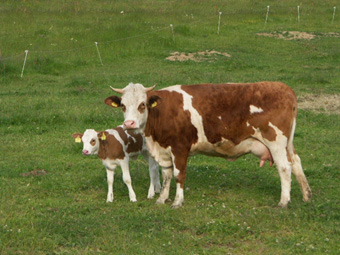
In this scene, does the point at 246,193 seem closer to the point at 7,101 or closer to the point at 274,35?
the point at 7,101

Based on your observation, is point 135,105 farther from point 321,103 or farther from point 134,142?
point 321,103

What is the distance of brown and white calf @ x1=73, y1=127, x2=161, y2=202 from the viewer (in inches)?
474

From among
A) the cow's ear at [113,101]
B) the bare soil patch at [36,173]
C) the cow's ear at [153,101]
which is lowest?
the bare soil patch at [36,173]

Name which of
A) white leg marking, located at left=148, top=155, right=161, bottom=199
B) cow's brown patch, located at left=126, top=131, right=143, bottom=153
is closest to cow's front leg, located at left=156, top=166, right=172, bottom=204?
white leg marking, located at left=148, top=155, right=161, bottom=199

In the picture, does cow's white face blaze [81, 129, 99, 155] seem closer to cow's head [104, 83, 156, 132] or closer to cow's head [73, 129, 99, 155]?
cow's head [73, 129, 99, 155]

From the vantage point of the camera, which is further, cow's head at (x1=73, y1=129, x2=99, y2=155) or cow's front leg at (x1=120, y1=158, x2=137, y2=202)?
cow's head at (x1=73, y1=129, x2=99, y2=155)

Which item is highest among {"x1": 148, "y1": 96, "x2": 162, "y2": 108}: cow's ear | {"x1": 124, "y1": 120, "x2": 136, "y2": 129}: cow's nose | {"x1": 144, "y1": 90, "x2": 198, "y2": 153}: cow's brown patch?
{"x1": 148, "y1": 96, "x2": 162, "y2": 108}: cow's ear

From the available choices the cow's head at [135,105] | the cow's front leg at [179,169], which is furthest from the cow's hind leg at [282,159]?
the cow's head at [135,105]

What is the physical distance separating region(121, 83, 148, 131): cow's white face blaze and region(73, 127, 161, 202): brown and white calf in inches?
38.5

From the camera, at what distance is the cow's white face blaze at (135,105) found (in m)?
11.0

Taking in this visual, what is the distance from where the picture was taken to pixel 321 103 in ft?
63.3

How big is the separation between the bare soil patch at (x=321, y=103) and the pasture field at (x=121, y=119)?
7.6 inches

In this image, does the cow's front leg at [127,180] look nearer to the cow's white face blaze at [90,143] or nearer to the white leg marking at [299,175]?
the cow's white face blaze at [90,143]

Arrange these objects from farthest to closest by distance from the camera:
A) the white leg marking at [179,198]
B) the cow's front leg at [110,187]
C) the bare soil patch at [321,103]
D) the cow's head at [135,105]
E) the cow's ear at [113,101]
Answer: the bare soil patch at [321,103]
the cow's front leg at [110,187]
the cow's ear at [113,101]
the white leg marking at [179,198]
the cow's head at [135,105]
